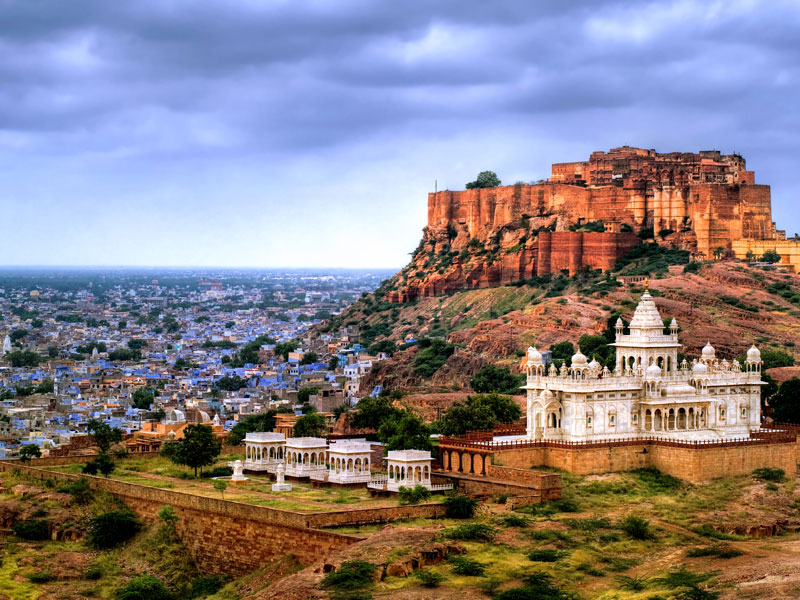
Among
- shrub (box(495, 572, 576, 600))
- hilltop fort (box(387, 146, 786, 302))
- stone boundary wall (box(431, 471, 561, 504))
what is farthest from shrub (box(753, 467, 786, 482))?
hilltop fort (box(387, 146, 786, 302))

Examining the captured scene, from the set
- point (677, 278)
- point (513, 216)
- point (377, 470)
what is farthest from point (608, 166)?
point (377, 470)

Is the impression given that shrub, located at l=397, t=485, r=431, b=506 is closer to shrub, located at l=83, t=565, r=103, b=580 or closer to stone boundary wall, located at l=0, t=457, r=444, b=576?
stone boundary wall, located at l=0, t=457, r=444, b=576

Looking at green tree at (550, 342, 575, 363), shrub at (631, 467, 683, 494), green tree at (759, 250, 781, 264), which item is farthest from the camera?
green tree at (759, 250, 781, 264)

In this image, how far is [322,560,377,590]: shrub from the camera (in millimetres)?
38297

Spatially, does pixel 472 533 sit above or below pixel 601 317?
below

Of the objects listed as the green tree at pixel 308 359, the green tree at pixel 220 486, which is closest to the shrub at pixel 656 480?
the green tree at pixel 220 486

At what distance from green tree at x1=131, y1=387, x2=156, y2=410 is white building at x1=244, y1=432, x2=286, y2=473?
1553 inches

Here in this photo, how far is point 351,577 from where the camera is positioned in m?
38.5


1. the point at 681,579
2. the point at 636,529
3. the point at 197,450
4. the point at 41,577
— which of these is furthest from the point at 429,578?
the point at 197,450

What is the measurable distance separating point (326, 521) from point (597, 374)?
12.7m

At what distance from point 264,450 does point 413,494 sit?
29.9ft

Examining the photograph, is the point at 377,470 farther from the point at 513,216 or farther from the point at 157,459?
the point at 513,216

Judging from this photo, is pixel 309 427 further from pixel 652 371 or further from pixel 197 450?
pixel 652 371

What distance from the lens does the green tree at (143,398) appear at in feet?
305
